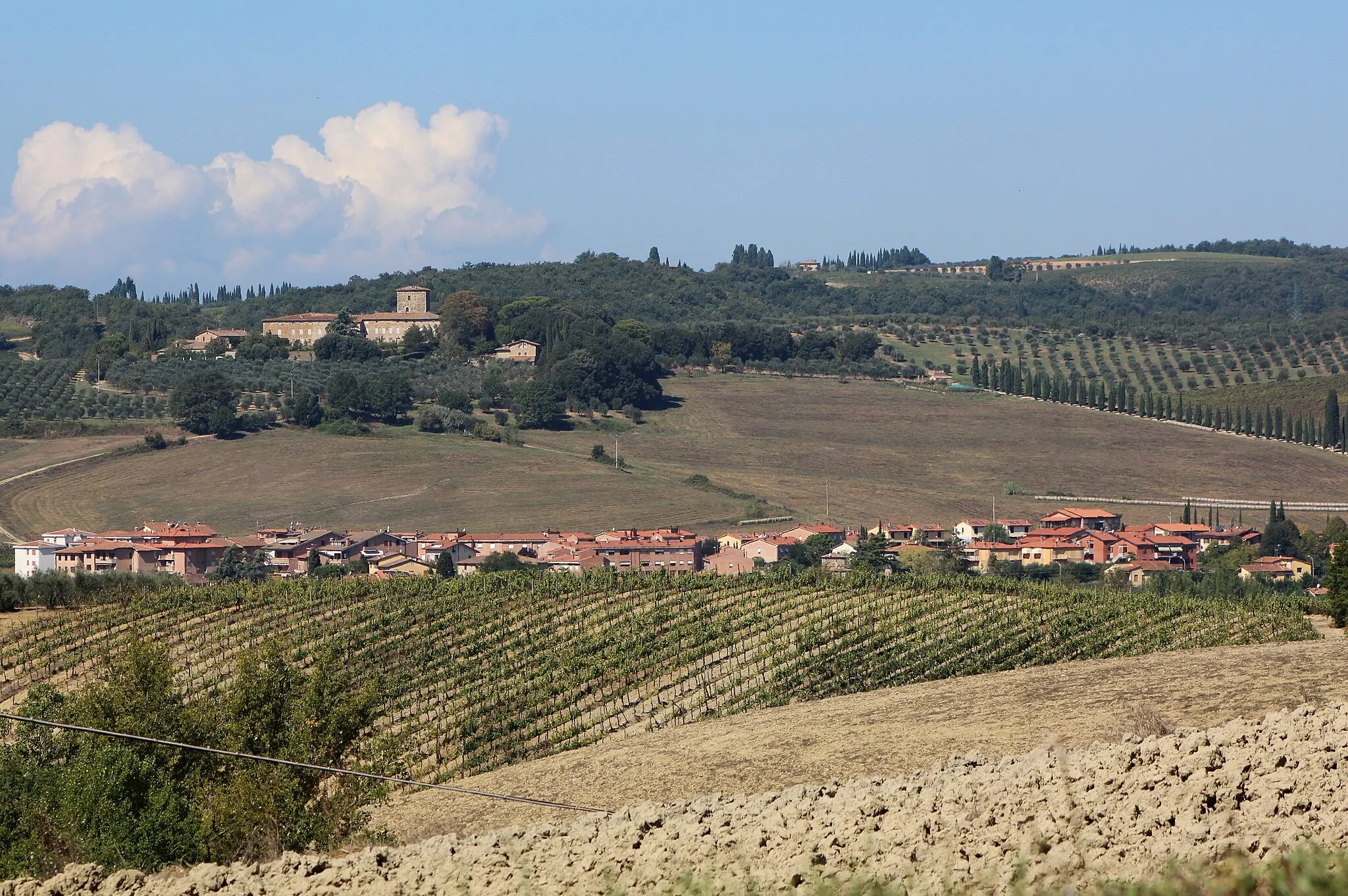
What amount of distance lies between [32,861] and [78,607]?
29.2 metres

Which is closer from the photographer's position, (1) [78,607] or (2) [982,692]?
(2) [982,692]

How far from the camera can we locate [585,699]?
33.3 m

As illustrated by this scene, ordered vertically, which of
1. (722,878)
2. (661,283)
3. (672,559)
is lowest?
(672,559)

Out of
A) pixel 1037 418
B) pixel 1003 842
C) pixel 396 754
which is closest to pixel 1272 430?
pixel 1037 418

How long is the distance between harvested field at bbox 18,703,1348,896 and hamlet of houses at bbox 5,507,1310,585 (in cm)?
4981

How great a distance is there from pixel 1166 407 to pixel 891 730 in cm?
9119

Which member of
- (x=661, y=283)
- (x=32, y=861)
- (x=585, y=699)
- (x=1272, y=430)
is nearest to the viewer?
(x=32, y=861)

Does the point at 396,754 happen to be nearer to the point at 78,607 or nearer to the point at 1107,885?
the point at 1107,885

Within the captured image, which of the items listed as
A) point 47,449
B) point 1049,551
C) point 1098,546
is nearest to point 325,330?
point 47,449

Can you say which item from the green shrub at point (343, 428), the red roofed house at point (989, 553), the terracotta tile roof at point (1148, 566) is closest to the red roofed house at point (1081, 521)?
the red roofed house at point (989, 553)

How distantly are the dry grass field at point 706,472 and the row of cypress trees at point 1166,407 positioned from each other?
202 centimetres

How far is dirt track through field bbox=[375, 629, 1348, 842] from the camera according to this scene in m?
22.6

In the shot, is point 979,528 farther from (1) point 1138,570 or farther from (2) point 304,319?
(2) point 304,319

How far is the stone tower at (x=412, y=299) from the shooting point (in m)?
165
